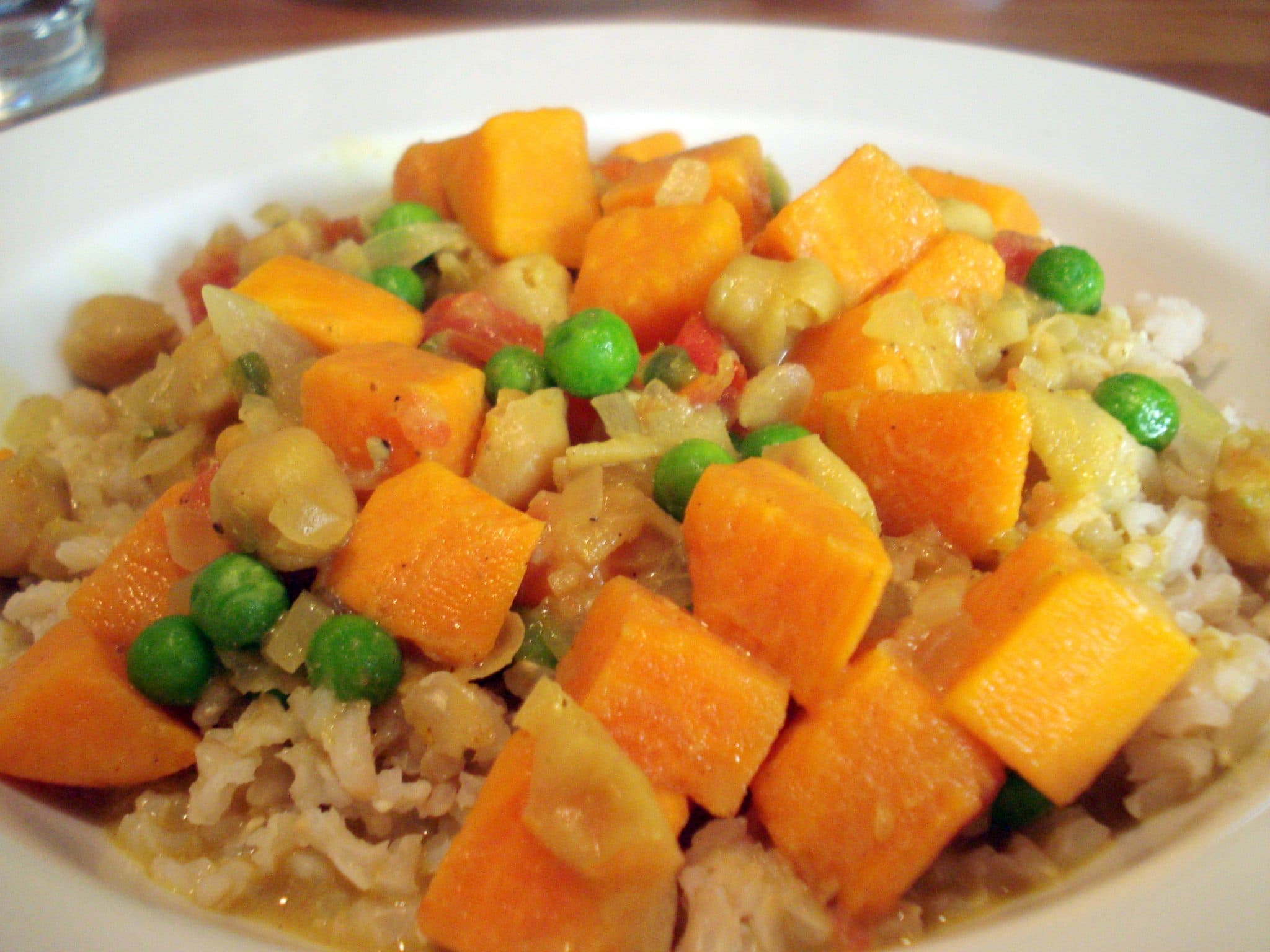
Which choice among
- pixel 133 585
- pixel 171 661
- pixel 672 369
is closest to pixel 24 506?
pixel 133 585

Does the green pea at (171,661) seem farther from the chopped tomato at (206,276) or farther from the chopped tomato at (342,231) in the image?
the chopped tomato at (342,231)

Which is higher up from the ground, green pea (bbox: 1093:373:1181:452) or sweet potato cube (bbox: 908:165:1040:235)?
sweet potato cube (bbox: 908:165:1040:235)

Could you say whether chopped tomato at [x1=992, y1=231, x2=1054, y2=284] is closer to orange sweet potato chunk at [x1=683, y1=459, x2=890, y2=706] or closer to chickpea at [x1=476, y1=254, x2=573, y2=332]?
chickpea at [x1=476, y1=254, x2=573, y2=332]

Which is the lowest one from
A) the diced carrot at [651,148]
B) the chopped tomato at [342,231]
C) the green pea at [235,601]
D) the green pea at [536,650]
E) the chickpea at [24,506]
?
the chickpea at [24,506]

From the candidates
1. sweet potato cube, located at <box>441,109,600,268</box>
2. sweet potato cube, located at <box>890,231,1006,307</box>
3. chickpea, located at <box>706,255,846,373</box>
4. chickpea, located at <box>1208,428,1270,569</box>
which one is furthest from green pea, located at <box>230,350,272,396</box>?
chickpea, located at <box>1208,428,1270,569</box>

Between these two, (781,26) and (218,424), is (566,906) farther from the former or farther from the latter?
(781,26)

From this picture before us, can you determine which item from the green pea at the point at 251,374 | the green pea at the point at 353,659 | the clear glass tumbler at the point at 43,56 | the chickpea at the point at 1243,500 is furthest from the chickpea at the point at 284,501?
the clear glass tumbler at the point at 43,56
